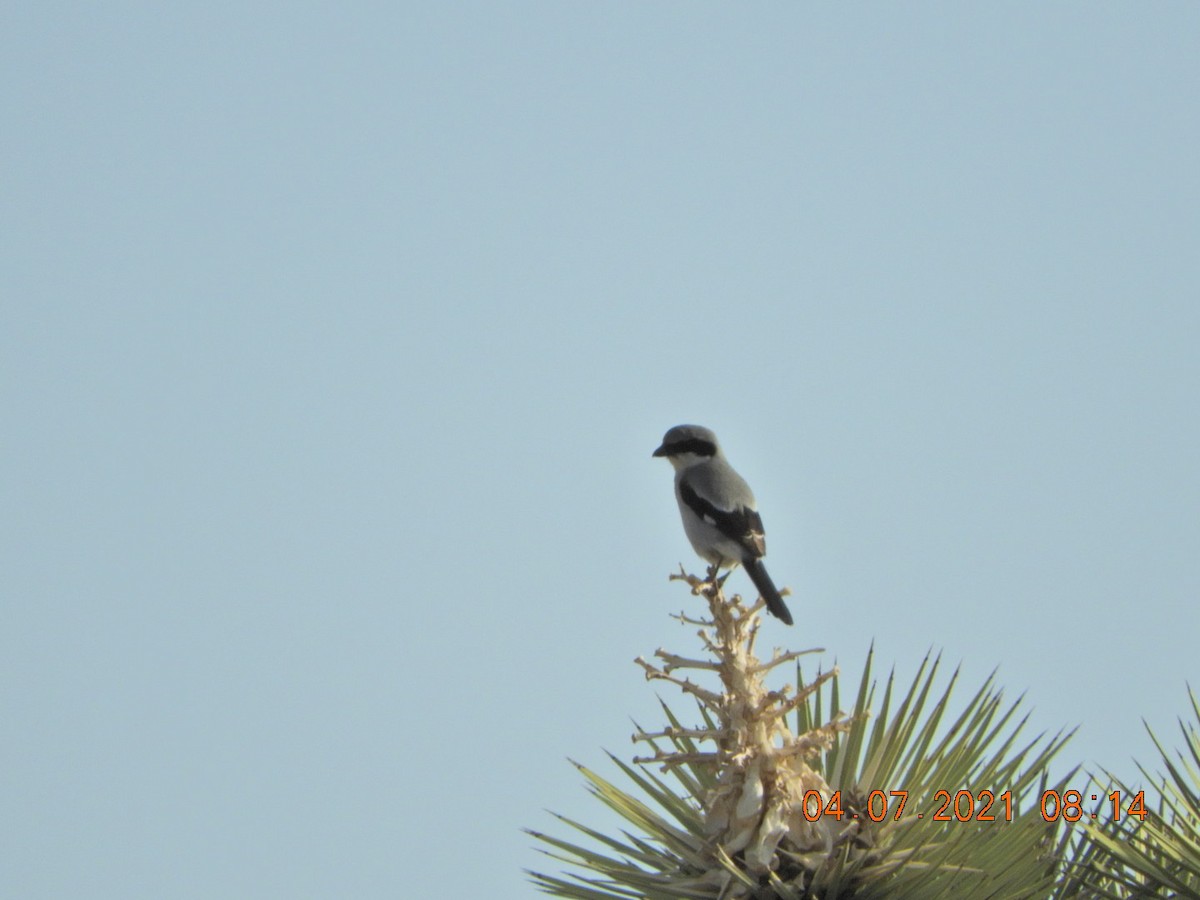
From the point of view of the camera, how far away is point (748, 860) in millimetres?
3934

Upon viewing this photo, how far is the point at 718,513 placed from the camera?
9.69 meters

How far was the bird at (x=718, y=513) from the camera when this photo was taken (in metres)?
9.52

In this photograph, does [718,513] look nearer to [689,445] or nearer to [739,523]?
[739,523]

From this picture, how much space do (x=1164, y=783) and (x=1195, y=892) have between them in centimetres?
51

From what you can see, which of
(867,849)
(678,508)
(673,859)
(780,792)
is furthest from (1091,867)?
(678,508)

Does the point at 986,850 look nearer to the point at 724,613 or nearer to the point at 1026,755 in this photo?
the point at 1026,755

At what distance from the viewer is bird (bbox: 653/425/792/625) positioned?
952 centimetres
